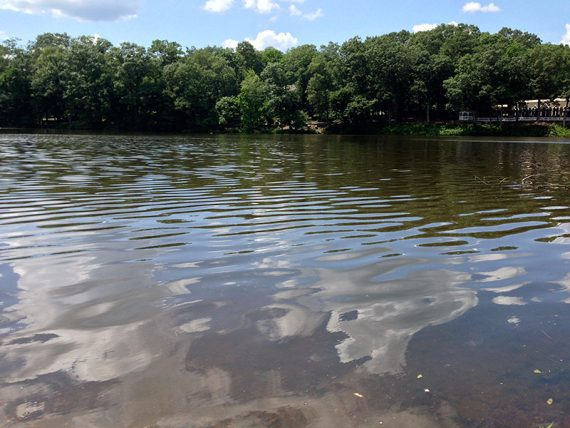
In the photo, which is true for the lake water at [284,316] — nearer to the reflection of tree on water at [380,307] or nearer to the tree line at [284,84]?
the reflection of tree on water at [380,307]

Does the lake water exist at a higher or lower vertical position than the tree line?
lower

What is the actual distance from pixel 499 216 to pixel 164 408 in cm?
939

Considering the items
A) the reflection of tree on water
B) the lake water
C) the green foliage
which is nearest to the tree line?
the green foliage

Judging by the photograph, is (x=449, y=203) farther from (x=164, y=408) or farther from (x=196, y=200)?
(x=164, y=408)

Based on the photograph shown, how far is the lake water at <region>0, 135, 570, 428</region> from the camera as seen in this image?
3.81 meters

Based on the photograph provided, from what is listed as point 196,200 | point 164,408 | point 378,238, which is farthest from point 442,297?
point 196,200

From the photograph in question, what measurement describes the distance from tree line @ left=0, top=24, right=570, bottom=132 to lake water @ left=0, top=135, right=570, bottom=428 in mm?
68551

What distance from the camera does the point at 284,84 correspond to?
3479 inches

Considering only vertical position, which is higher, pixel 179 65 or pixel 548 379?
pixel 179 65

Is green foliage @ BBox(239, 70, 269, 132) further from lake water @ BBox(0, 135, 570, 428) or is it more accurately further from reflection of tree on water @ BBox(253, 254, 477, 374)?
reflection of tree on water @ BBox(253, 254, 477, 374)

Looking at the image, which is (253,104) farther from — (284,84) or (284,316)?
(284,316)

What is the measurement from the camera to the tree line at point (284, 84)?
72.2m

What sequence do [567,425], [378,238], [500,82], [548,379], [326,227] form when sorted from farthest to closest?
[500,82] → [326,227] → [378,238] → [548,379] → [567,425]

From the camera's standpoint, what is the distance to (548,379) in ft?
13.6
